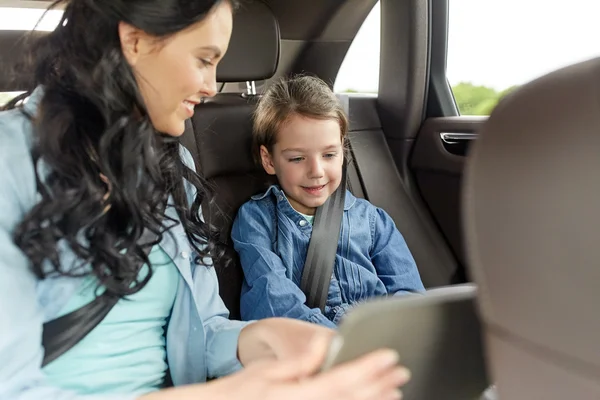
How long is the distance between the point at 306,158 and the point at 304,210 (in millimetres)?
178

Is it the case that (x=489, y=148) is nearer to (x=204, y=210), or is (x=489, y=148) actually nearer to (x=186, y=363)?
(x=186, y=363)

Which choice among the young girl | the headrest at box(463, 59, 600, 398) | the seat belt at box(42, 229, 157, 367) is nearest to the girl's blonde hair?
the young girl

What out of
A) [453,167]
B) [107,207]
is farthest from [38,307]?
[453,167]

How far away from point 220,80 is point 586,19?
0.97m

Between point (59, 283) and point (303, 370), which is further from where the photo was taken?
point (59, 283)

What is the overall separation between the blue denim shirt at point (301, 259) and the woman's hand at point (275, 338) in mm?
506

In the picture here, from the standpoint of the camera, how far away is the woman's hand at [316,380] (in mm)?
554

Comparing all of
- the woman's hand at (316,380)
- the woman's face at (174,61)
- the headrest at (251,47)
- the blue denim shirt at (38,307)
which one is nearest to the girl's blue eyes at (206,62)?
the woman's face at (174,61)

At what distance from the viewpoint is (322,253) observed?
173 centimetres

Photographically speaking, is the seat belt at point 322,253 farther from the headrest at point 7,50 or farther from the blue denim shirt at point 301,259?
the headrest at point 7,50

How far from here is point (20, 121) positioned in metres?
0.92

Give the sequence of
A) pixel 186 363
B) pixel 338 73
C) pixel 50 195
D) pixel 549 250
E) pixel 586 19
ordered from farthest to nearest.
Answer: pixel 338 73 → pixel 586 19 → pixel 186 363 → pixel 50 195 → pixel 549 250

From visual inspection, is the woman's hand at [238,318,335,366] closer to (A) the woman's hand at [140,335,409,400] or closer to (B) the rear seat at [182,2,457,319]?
(A) the woman's hand at [140,335,409,400]

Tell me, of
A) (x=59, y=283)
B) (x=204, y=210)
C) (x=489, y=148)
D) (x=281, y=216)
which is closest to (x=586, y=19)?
(x=281, y=216)
